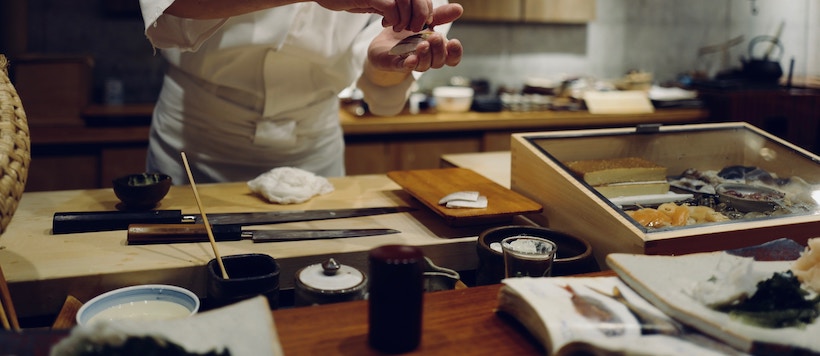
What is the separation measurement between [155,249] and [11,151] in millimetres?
448

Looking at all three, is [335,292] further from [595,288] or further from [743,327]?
[743,327]

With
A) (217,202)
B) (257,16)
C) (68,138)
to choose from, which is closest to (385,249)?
(217,202)

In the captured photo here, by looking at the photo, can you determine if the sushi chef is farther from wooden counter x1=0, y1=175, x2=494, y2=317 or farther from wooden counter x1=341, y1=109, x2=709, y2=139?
wooden counter x1=341, y1=109, x2=709, y2=139

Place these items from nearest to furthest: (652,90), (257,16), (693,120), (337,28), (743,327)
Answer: (743,327)
(257,16)
(337,28)
(693,120)
(652,90)

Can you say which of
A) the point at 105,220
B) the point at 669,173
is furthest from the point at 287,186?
the point at 669,173

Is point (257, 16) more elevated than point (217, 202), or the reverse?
point (257, 16)

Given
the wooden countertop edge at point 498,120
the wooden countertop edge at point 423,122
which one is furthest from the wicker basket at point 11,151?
the wooden countertop edge at point 498,120

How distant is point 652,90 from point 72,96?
3846 mm

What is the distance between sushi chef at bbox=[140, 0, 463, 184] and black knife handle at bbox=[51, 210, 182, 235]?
51cm

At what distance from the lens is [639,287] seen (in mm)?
1132

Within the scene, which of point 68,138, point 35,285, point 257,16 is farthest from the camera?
point 68,138

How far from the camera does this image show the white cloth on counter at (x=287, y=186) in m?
1.86

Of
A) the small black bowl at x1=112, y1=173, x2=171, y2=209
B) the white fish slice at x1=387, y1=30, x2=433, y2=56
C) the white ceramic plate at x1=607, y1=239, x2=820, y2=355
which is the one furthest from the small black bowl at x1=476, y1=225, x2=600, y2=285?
the small black bowl at x1=112, y1=173, x2=171, y2=209

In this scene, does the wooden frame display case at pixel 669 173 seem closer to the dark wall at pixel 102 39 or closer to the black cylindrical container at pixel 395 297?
the black cylindrical container at pixel 395 297
